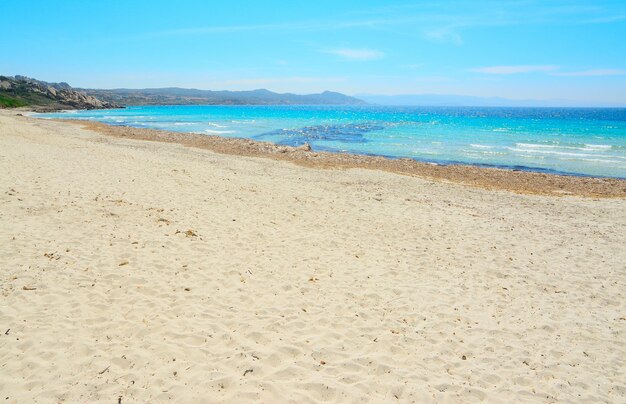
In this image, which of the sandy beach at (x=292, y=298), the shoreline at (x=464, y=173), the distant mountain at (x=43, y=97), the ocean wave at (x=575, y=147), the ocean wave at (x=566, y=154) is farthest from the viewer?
the distant mountain at (x=43, y=97)

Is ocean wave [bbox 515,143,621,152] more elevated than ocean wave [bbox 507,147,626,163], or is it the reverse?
ocean wave [bbox 515,143,621,152]

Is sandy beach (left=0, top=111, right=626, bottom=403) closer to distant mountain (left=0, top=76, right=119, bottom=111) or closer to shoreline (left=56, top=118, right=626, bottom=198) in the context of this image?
shoreline (left=56, top=118, right=626, bottom=198)

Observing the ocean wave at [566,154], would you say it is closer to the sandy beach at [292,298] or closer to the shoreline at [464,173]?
the shoreline at [464,173]

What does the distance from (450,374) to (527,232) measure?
7948mm

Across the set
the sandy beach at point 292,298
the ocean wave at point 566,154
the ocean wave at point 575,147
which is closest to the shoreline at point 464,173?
the sandy beach at point 292,298

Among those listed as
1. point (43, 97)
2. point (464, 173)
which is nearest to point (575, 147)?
point (464, 173)

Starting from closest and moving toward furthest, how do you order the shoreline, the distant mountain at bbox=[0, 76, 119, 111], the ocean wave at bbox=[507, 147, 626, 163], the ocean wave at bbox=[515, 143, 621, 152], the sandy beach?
the sandy beach
the shoreline
the ocean wave at bbox=[507, 147, 626, 163]
the ocean wave at bbox=[515, 143, 621, 152]
the distant mountain at bbox=[0, 76, 119, 111]

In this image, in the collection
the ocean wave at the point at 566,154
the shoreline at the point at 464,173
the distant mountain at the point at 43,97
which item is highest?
the distant mountain at the point at 43,97

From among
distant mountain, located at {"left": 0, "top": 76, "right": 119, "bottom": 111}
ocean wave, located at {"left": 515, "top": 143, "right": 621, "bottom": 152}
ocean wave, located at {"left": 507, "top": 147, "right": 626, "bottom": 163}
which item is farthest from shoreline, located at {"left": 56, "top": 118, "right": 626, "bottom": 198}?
distant mountain, located at {"left": 0, "top": 76, "right": 119, "bottom": 111}

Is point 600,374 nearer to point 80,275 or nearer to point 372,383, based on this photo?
point 372,383

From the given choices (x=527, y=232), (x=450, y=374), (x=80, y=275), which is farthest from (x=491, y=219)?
(x=80, y=275)

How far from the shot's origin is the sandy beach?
4590mm

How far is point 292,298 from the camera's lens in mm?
6602

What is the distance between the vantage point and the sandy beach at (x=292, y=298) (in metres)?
4.59
